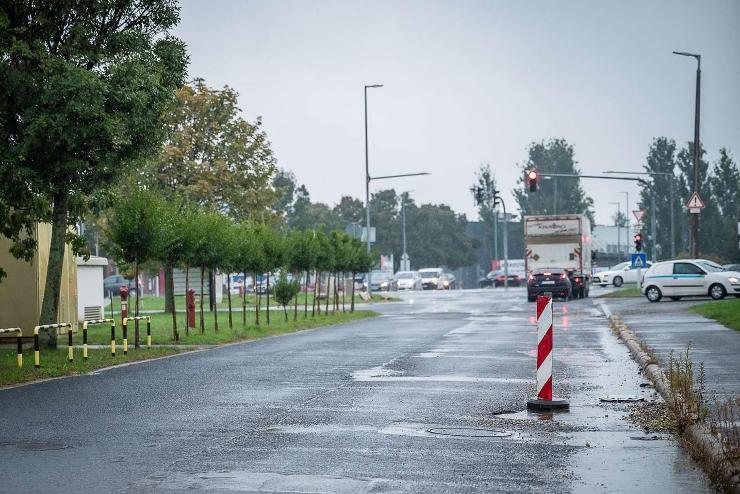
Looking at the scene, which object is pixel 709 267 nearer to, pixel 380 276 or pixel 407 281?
pixel 407 281

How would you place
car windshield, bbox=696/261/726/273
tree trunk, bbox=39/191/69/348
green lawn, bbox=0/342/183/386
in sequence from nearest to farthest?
green lawn, bbox=0/342/183/386
tree trunk, bbox=39/191/69/348
car windshield, bbox=696/261/726/273

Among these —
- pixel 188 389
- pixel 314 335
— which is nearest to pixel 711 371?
pixel 188 389

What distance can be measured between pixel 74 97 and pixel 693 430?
1398cm

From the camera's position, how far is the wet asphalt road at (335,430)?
9.12 metres

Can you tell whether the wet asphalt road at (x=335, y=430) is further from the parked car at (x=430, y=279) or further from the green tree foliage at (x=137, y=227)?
the parked car at (x=430, y=279)

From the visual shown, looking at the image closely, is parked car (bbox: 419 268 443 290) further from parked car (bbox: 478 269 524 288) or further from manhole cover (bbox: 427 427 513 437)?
manhole cover (bbox: 427 427 513 437)

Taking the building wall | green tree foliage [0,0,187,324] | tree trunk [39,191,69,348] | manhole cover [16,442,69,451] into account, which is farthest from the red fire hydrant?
manhole cover [16,442,69,451]

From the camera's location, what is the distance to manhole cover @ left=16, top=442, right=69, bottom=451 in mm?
10750

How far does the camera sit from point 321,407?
13953mm

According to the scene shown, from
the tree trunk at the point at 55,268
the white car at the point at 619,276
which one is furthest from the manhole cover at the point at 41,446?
the white car at the point at 619,276

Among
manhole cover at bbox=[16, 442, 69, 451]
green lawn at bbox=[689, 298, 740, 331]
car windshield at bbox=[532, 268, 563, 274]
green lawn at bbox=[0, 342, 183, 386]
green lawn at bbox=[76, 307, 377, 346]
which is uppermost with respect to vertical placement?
car windshield at bbox=[532, 268, 563, 274]

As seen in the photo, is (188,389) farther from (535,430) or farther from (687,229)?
(687,229)

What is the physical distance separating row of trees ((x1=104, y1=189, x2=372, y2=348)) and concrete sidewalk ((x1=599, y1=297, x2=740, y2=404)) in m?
11.0

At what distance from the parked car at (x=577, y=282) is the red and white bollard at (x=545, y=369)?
41.8 meters
